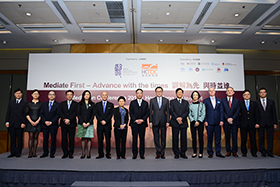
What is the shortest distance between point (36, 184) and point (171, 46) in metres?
5.42

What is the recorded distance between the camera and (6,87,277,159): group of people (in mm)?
3852

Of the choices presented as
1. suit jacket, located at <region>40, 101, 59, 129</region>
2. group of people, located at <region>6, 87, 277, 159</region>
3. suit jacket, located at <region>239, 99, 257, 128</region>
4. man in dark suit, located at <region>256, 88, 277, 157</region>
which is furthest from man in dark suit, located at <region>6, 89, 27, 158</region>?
man in dark suit, located at <region>256, 88, 277, 157</region>

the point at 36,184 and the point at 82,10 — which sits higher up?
the point at 82,10

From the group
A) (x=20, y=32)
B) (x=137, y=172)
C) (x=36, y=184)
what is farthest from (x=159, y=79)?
(x=20, y=32)

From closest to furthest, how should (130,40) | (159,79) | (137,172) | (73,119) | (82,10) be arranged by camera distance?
(137,172) < (73,119) < (82,10) < (159,79) < (130,40)

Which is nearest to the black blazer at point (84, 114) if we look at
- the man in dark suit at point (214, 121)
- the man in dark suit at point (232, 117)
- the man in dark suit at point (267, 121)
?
the man in dark suit at point (214, 121)

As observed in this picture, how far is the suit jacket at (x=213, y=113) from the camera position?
398 centimetres

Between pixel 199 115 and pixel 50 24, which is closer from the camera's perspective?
pixel 199 115

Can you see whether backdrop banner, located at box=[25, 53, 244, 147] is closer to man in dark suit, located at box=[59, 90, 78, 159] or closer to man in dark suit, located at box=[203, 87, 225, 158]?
man in dark suit, located at box=[203, 87, 225, 158]

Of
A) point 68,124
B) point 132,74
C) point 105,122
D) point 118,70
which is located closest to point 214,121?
point 105,122

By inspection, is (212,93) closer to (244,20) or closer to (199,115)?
(199,115)

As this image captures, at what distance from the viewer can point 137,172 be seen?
9.70 feet

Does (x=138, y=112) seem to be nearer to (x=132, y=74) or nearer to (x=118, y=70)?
(x=132, y=74)

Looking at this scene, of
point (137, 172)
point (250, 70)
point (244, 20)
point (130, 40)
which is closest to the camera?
point (137, 172)
